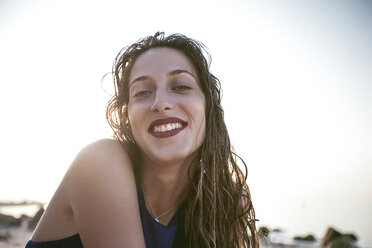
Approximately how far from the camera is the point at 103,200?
71.8 inches

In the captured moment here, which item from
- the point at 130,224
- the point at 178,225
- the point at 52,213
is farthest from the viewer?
the point at 178,225

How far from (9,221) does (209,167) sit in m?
11.2

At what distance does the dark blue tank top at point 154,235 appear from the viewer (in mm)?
2145

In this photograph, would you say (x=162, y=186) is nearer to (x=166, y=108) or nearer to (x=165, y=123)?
(x=165, y=123)

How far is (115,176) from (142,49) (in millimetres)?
1514

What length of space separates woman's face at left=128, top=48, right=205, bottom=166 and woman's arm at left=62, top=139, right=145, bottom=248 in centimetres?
38

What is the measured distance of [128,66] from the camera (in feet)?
9.46

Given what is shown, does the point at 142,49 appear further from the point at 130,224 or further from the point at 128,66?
the point at 130,224

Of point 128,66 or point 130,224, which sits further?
point 128,66

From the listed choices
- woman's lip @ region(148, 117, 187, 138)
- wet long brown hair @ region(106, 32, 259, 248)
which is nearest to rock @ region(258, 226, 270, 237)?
wet long brown hair @ region(106, 32, 259, 248)

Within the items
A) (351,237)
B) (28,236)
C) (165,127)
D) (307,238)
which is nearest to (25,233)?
(28,236)

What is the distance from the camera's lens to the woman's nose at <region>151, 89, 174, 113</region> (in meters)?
2.23

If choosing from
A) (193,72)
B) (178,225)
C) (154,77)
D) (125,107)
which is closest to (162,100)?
(154,77)

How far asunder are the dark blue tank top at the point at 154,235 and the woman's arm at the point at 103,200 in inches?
14.8
